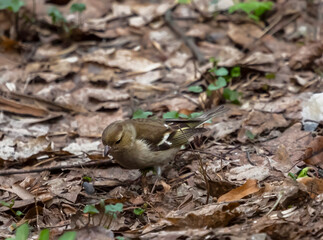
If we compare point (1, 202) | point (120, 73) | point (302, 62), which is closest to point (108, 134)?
point (1, 202)

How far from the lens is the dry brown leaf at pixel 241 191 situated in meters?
4.38

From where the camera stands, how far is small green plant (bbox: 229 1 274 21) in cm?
826

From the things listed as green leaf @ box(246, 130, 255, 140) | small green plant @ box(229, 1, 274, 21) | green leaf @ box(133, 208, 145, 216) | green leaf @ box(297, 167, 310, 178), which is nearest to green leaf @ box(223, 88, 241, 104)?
green leaf @ box(246, 130, 255, 140)

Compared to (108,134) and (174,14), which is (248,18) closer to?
(174,14)

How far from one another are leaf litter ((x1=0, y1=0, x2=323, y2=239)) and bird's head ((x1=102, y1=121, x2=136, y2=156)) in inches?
16.6

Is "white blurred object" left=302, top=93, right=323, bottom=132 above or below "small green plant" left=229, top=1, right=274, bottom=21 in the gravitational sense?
below

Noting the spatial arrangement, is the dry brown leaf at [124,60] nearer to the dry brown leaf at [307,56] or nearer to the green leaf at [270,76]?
the green leaf at [270,76]

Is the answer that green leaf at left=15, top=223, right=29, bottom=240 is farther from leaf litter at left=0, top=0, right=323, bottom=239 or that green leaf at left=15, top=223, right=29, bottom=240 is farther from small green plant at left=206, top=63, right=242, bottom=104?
small green plant at left=206, top=63, right=242, bottom=104

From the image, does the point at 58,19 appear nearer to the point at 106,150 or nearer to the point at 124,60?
the point at 124,60

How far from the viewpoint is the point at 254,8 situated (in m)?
8.29

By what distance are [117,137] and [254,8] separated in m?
4.33

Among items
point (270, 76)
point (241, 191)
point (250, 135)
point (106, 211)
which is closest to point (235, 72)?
point (270, 76)

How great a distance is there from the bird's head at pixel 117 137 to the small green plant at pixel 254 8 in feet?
12.9

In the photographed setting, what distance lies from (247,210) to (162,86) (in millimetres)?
3527
